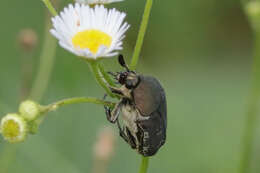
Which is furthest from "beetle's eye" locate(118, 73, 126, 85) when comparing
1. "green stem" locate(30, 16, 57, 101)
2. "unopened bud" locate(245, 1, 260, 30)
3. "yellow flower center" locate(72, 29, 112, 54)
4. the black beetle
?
"unopened bud" locate(245, 1, 260, 30)

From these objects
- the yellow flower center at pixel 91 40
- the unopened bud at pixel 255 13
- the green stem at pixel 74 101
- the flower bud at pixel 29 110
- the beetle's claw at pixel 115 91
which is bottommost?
the flower bud at pixel 29 110

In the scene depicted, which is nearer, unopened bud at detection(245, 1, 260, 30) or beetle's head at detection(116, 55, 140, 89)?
beetle's head at detection(116, 55, 140, 89)

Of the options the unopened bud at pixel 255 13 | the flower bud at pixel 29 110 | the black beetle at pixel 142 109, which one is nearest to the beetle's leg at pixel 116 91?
the black beetle at pixel 142 109

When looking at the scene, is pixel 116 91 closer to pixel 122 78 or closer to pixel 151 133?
pixel 122 78

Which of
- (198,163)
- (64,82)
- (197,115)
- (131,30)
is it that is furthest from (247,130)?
(131,30)

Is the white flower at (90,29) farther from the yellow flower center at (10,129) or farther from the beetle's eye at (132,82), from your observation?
the yellow flower center at (10,129)

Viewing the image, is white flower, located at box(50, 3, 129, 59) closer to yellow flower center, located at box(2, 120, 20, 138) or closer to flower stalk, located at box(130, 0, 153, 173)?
flower stalk, located at box(130, 0, 153, 173)

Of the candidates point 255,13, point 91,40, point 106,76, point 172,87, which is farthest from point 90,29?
point 172,87
